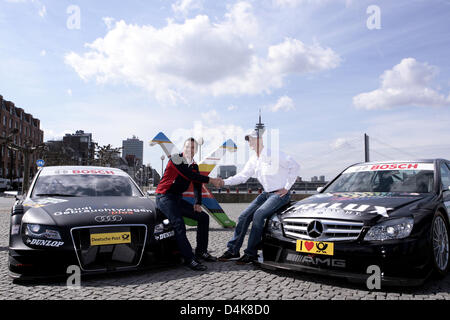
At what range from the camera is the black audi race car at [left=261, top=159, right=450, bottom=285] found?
145 inches

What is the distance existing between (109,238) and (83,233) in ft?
0.93

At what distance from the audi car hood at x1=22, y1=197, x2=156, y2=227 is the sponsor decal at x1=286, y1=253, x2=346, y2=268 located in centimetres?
178

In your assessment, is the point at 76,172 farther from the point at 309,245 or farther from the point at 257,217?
the point at 309,245

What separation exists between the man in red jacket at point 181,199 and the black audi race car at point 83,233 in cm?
14

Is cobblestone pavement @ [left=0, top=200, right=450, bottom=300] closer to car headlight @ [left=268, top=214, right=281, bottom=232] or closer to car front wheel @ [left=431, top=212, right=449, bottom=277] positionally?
car front wheel @ [left=431, top=212, right=449, bottom=277]

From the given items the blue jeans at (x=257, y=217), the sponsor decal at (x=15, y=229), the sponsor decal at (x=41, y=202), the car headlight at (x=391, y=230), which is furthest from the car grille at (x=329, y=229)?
the sponsor decal at (x=15, y=229)

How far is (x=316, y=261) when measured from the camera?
4055 mm

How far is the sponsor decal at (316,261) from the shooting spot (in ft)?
12.8

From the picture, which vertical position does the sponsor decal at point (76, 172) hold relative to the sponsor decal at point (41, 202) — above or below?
above

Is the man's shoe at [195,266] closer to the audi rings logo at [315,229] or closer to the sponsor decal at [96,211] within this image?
the sponsor decal at [96,211]

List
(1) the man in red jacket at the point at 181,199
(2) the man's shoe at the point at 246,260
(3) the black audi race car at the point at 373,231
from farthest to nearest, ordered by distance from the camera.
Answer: (2) the man's shoe at the point at 246,260 → (1) the man in red jacket at the point at 181,199 → (3) the black audi race car at the point at 373,231

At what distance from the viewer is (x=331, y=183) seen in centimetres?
567

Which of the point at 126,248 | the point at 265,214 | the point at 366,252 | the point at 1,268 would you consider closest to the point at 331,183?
the point at 265,214

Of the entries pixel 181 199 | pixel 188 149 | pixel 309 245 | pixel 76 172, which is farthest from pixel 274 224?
pixel 76 172
